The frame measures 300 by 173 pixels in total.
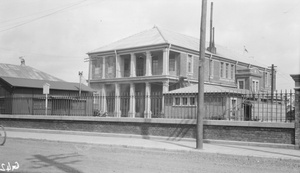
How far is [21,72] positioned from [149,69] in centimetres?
1308

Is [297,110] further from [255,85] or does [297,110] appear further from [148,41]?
[255,85]

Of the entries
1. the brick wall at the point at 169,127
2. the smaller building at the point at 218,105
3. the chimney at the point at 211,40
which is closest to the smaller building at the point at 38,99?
the brick wall at the point at 169,127

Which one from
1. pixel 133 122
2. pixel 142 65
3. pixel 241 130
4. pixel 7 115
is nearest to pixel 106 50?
pixel 142 65

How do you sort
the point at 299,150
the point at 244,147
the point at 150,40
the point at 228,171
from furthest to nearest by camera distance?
the point at 150,40 → the point at 244,147 → the point at 299,150 → the point at 228,171

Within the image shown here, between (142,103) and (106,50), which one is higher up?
(106,50)

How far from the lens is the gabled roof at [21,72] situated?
32.0 m

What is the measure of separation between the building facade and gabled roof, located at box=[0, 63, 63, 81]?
22.0 feet

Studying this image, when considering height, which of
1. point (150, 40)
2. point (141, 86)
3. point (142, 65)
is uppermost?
point (150, 40)

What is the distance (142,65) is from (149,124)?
26.4 m

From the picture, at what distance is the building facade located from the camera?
35656 millimetres

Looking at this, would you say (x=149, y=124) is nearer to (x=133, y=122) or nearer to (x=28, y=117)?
(x=133, y=122)

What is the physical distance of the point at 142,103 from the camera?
37594mm

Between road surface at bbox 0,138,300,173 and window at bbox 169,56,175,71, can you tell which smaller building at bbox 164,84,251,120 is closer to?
road surface at bbox 0,138,300,173

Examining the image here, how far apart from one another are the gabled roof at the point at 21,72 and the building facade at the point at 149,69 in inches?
264
